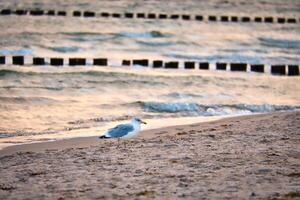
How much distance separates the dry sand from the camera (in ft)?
21.1

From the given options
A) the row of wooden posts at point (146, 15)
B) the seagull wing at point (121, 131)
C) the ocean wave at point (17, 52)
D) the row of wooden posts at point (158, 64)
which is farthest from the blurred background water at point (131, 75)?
the seagull wing at point (121, 131)

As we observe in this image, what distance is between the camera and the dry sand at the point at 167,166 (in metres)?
6.44

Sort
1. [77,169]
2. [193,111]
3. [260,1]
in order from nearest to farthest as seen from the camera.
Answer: [77,169]
[193,111]
[260,1]

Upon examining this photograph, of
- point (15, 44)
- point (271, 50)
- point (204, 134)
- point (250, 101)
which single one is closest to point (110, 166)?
point (204, 134)

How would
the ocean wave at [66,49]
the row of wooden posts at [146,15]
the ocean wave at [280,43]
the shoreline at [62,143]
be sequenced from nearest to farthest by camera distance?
the shoreline at [62,143], the ocean wave at [66,49], the ocean wave at [280,43], the row of wooden posts at [146,15]

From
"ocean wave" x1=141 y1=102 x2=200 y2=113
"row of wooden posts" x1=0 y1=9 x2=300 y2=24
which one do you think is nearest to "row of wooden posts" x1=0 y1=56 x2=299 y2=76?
"ocean wave" x1=141 y1=102 x2=200 y2=113

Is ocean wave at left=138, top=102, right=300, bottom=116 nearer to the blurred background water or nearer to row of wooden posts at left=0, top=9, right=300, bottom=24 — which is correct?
the blurred background water

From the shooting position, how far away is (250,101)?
14.2 meters

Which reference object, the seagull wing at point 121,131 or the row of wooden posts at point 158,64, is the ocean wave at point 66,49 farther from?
the seagull wing at point 121,131

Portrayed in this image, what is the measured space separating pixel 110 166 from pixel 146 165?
362mm

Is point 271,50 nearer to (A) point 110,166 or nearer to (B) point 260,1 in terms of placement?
(B) point 260,1

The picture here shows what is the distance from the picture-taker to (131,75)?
54.1 ft

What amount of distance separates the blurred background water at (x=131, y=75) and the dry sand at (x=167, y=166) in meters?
2.36

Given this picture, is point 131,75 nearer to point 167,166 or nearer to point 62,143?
point 62,143
